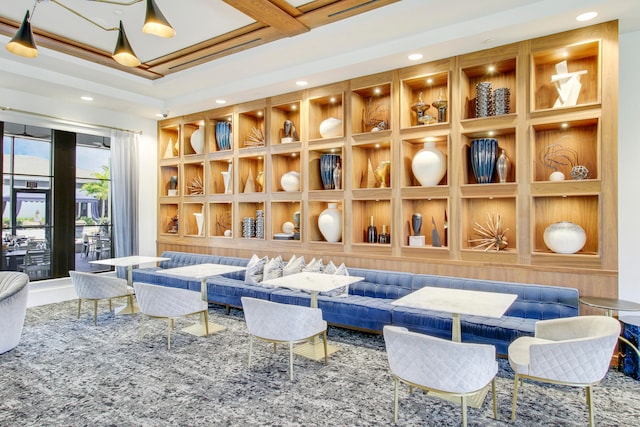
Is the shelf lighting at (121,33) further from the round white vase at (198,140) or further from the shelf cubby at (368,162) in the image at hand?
the round white vase at (198,140)

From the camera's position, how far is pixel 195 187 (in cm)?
685

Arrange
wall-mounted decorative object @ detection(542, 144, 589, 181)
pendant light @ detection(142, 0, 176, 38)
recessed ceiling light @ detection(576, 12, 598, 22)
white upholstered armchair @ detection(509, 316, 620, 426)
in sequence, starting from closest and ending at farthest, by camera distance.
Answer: white upholstered armchair @ detection(509, 316, 620, 426) < pendant light @ detection(142, 0, 176, 38) < recessed ceiling light @ detection(576, 12, 598, 22) < wall-mounted decorative object @ detection(542, 144, 589, 181)

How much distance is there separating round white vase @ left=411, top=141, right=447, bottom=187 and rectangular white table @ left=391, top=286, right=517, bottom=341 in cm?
144

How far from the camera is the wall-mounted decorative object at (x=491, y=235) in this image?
4.11 m

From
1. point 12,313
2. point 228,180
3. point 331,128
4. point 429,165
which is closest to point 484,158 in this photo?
point 429,165

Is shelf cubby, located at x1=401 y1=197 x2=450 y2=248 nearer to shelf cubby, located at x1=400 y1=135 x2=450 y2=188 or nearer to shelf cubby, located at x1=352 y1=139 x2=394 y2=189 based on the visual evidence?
shelf cubby, located at x1=400 y1=135 x2=450 y2=188

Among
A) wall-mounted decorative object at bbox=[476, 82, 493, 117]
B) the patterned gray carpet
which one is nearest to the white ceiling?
wall-mounted decorative object at bbox=[476, 82, 493, 117]

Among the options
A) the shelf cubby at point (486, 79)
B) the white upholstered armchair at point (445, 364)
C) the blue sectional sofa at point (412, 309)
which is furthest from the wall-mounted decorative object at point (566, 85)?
the white upholstered armchair at point (445, 364)

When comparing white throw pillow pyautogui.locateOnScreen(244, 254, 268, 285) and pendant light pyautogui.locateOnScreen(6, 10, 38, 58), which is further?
white throw pillow pyautogui.locateOnScreen(244, 254, 268, 285)

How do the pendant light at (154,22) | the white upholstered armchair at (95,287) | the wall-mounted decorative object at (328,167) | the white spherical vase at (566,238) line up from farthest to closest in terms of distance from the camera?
the wall-mounted decorative object at (328,167) < the white upholstered armchair at (95,287) < the white spherical vase at (566,238) < the pendant light at (154,22)

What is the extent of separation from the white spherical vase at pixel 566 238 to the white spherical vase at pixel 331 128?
2.65 m

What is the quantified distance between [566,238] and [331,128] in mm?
2891

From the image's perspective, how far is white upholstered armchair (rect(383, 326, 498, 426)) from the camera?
2.19 m

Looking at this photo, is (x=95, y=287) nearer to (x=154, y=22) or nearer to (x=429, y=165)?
(x=154, y=22)
